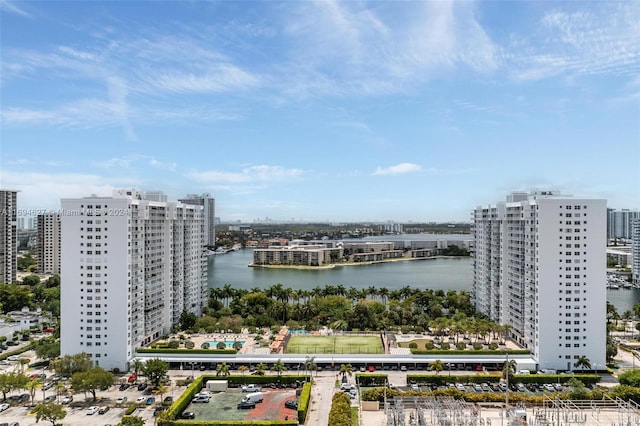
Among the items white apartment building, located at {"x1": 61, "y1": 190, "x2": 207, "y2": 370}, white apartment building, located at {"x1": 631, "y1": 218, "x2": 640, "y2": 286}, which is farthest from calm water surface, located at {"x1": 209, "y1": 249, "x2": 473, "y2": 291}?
white apartment building, located at {"x1": 61, "y1": 190, "x2": 207, "y2": 370}

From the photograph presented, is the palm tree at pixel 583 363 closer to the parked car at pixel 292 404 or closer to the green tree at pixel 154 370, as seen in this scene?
the parked car at pixel 292 404

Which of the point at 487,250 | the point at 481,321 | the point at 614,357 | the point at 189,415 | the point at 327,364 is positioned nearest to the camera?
the point at 189,415

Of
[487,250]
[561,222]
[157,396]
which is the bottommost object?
[157,396]

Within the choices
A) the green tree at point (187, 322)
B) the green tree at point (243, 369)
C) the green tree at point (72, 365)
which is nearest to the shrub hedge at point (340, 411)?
the green tree at point (243, 369)

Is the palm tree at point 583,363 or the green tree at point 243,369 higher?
the palm tree at point 583,363

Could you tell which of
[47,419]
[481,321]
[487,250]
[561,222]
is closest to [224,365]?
[47,419]

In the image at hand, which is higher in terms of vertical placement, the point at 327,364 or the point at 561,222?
the point at 561,222

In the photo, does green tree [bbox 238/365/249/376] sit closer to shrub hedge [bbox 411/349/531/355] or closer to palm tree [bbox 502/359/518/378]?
shrub hedge [bbox 411/349/531/355]

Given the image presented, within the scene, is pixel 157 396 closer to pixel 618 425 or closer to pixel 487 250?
pixel 618 425
